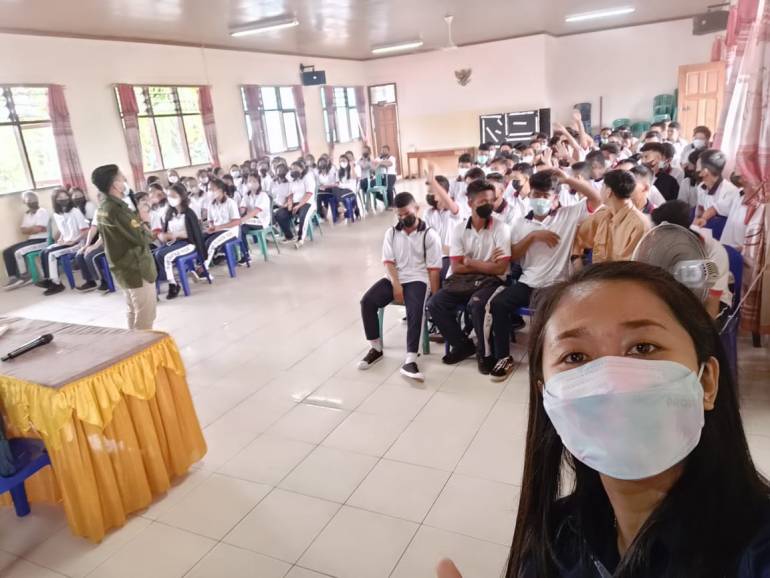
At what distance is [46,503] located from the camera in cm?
263

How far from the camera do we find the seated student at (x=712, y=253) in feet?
8.30

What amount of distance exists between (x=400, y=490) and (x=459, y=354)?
1458mm

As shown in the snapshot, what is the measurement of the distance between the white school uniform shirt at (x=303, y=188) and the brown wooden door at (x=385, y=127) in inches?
318

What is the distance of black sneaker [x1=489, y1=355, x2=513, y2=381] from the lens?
11.3 ft

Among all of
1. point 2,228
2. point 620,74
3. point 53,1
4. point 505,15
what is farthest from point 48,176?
point 620,74

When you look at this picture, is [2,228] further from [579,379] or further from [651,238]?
[579,379]

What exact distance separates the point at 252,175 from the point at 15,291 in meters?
3.51

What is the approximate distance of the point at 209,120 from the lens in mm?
→ 10445

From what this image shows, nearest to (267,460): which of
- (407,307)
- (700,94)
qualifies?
(407,307)

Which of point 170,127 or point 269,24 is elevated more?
point 269,24

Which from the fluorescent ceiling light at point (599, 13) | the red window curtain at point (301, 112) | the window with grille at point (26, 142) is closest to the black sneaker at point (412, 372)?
the window with grille at point (26, 142)

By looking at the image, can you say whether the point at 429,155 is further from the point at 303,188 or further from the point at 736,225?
the point at 736,225

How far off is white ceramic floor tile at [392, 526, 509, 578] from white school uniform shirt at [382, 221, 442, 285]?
2022 millimetres

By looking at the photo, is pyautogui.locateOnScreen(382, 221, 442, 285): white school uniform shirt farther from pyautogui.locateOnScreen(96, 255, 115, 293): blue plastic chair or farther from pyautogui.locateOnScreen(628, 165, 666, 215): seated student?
pyautogui.locateOnScreen(96, 255, 115, 293): blue plastic chair
